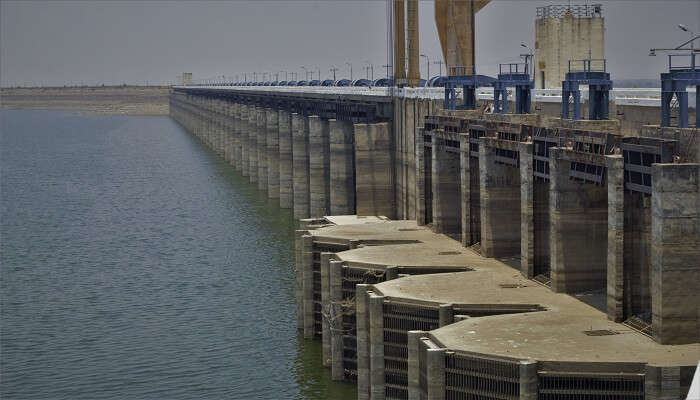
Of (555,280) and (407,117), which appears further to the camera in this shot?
(407,117)


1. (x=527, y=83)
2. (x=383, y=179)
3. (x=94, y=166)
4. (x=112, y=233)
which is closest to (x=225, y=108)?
(x=94, y=166)

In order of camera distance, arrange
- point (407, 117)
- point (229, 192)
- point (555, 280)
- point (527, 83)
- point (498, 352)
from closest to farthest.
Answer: point (498, 352)
point (555, 280)
point (527, 83)
point (407, 117)
point (229, 192)

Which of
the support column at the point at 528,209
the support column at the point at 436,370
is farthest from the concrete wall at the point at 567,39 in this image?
the support column at the point at 436,370

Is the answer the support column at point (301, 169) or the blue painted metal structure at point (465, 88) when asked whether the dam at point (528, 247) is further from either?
the support column at point (301, 169)

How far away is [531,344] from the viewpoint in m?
36.1

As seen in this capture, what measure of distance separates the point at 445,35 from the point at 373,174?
14.9 meters

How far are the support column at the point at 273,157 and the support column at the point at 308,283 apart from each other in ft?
214

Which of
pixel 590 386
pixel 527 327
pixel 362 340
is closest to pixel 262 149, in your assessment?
pixel 362 340

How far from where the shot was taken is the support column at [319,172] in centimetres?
9569

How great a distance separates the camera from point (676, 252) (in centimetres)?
3578

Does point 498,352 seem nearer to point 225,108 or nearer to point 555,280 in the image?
point 555,280

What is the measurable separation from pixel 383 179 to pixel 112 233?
1230 inches

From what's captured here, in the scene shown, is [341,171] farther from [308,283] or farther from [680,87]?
[680,87]

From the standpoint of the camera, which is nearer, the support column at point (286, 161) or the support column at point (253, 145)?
the support column at point (286, 161)
